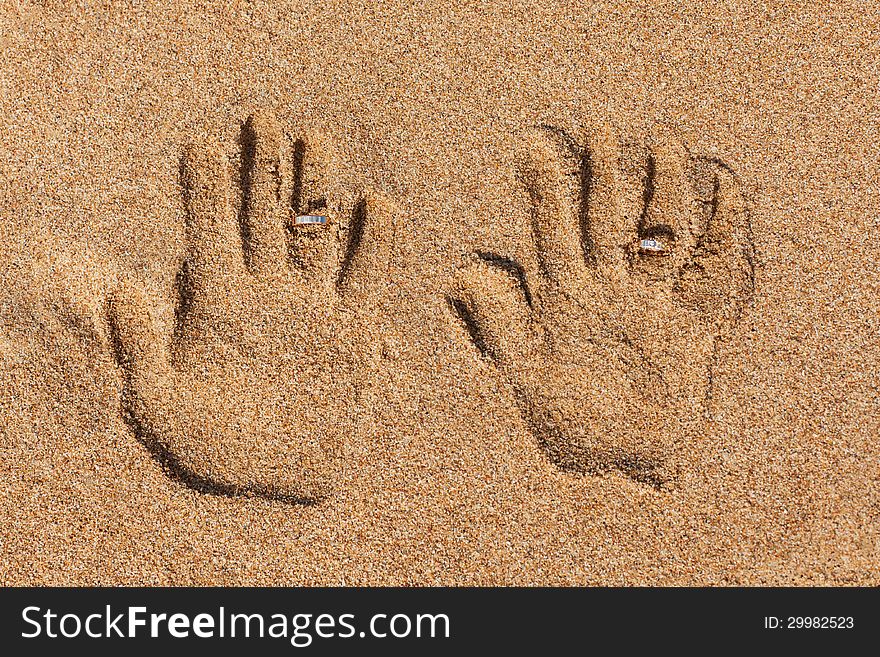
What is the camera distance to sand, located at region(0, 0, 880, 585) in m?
2.02

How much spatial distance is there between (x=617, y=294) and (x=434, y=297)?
534 millimetres

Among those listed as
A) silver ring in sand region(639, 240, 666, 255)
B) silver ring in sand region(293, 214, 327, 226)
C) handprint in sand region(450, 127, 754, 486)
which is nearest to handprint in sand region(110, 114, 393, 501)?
silver ring in sand region(293, 214, 327, 226)

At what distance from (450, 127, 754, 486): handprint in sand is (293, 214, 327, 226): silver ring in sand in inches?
17.3

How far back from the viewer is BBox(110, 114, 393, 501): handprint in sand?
6.68 feet

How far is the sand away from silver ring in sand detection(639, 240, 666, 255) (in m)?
0.02

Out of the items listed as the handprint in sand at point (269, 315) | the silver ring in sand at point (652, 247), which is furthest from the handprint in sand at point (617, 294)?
the handprint in sand at point (269, 315)

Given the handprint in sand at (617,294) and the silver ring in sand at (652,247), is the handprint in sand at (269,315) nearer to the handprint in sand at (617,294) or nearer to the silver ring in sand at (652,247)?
the handprint in sand at (617,294)

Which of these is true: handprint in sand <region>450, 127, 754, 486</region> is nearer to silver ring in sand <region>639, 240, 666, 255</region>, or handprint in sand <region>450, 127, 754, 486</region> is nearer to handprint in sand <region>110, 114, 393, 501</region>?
silver ring in sand <region>639, 240, 666, 255</region>

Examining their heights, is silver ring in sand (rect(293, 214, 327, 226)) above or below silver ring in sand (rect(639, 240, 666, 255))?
above

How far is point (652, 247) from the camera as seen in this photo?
2.06m

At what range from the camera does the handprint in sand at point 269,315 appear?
204 centimetres

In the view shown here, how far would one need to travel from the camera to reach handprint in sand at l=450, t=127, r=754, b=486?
6.71 feet

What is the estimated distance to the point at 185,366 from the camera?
2.04m

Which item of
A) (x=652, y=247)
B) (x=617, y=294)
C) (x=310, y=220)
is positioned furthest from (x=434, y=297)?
(x=652, y=247)
